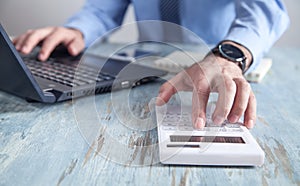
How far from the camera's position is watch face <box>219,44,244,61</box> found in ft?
2.76

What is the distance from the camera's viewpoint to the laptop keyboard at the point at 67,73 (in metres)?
0.81

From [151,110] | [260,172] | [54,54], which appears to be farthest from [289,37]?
[260,172]

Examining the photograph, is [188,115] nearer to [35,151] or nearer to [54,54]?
[35,151]

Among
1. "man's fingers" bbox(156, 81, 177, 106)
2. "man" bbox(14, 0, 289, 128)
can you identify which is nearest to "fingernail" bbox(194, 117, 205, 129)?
"man" bbox(14, 0, 289, 128)

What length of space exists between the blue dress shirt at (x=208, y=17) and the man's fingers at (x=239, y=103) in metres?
0.32

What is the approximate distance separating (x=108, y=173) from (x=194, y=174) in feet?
0.35

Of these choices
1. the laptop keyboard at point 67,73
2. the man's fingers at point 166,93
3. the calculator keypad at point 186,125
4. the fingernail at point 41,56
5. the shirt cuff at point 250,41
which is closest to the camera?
the calculator keypad at point 186,125

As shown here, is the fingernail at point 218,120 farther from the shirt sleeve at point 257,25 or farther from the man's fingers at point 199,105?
the shirt sleeve at point 257,25

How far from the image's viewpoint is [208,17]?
134 cm

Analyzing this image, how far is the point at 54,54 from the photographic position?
1097mm

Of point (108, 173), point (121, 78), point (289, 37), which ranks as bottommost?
point (289, 37)

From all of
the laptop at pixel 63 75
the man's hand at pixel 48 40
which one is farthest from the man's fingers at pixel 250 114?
the man's hand at pixel 48 40

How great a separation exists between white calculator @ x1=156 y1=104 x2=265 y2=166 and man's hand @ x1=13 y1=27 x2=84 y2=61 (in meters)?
0.55

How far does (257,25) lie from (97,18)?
0.62 meters
